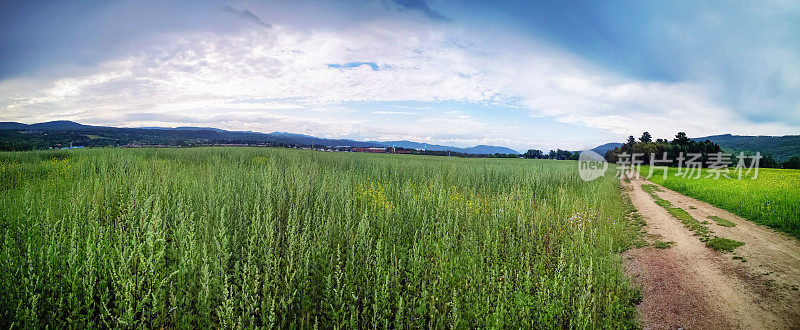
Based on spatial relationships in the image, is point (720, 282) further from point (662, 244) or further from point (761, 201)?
point (761, 201)

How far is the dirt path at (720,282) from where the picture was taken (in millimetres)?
4961

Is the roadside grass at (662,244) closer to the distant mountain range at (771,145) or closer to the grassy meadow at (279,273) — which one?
the grassy meadow at (279,273)

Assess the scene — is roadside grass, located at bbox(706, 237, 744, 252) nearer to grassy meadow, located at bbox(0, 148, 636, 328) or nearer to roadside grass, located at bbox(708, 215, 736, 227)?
grassy meadow, located at bbox(0, 148, 636, 328)

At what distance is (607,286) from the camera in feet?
18.0

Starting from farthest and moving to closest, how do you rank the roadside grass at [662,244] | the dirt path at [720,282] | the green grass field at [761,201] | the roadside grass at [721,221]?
the roadside grass at [721,221], the green grass field at [761,201], the roadside grass at [662,244], the dirt path at [720,282]

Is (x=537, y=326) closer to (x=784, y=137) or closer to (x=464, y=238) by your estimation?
(x=464, y=238)

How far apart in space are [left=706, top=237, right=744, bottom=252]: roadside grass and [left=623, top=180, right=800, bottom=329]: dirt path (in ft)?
0.58

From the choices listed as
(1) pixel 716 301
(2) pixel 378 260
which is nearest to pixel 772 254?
(1) pixel 716 301

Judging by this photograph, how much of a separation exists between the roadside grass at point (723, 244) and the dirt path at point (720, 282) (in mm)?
177

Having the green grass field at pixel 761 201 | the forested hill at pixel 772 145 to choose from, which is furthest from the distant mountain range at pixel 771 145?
the green grass field at pixel 761 201

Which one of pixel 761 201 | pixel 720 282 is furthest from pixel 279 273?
pixel 761 201

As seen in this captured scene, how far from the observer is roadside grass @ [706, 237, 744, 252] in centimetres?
789

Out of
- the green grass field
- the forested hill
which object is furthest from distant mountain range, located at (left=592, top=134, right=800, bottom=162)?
the green grass field

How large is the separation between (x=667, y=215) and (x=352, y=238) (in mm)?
13627
